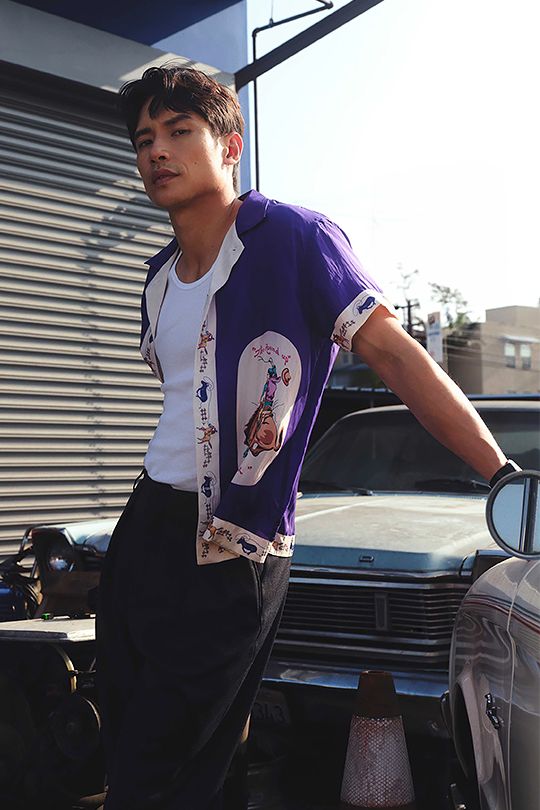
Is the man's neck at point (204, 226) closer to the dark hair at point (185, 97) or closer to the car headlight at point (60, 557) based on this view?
the dark hair at point (185, 97)

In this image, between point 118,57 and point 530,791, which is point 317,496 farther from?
point 118,57

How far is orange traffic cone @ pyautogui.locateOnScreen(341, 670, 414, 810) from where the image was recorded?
3.44 m

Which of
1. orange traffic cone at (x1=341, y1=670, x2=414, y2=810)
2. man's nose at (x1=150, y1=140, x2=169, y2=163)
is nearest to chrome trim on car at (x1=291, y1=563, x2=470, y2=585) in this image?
orange traffic cone at (x1=341, y1=670, x2=414, y2=810)

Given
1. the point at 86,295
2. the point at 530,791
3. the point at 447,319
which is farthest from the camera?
the point at 447,319

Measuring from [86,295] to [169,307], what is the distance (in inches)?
211

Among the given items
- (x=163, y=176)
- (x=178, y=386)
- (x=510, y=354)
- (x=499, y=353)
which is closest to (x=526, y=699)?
(x=178, y=386)

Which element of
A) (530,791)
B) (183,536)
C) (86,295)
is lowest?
(530,791)

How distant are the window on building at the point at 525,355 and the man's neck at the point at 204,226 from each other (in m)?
60.6

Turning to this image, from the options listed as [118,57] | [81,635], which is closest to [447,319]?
[118,57]

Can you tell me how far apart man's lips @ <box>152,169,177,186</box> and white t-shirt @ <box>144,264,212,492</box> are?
0.68 feet

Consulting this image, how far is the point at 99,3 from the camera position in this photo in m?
7.40

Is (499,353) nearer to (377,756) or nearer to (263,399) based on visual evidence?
(377,756)

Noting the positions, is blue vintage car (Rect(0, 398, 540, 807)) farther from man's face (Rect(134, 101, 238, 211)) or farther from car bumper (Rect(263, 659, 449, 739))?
man's face (Rect(134, 101, 238, 211))

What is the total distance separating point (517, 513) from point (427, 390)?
0.88 ft
